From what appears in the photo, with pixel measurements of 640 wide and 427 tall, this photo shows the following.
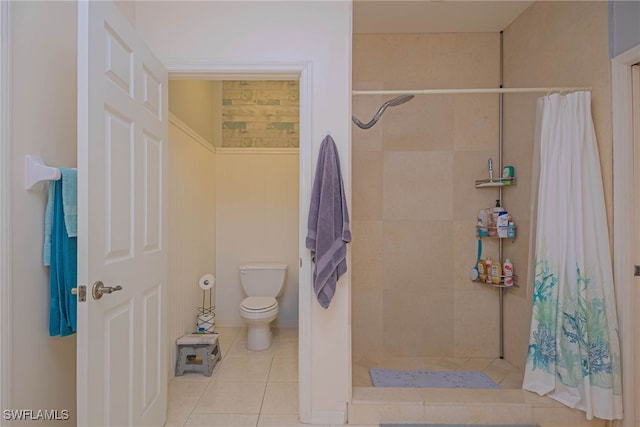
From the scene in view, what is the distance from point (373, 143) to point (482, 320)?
1.64 meters

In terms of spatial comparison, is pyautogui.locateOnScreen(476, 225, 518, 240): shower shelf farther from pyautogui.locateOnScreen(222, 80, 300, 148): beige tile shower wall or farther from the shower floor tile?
pyautogui.locateOnScreen(222, 80, 300, 148): beige tile shower wall

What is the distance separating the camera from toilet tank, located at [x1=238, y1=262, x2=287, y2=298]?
3352 millimetres

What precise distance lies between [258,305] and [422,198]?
5.32 ft

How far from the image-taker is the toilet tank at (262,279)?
3.35 m

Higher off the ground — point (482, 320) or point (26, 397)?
point (26, 397)

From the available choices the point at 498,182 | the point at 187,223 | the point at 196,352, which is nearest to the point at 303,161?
the point at 187,223

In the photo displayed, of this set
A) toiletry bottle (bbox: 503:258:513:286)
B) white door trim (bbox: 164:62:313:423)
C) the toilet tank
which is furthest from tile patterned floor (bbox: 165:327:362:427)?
toiletry bottle (bbox: 503:258:513:286)

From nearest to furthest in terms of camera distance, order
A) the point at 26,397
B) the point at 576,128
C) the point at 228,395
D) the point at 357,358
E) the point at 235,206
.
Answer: the point at 26,397
the point at 576,128
the point at 228,395
the point at 357,358
the point at 235,206

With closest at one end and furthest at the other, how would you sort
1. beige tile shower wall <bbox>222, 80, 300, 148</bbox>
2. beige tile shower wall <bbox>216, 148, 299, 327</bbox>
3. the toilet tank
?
the toilet tank → beige tile shower wall <bbox>216, 148, 299, 327</bbox> → beige tile shower wall <bbox>222, 80, 300, 148</bbox>

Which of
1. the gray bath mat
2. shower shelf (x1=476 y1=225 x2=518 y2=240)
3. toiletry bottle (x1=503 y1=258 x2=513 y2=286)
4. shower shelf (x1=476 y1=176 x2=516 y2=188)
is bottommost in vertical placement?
the gray bath mat

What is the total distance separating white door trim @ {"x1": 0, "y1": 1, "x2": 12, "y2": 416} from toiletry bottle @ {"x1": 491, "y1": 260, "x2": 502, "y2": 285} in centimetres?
272

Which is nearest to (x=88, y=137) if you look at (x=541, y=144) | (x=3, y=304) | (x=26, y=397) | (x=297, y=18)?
(x=3, y=304)

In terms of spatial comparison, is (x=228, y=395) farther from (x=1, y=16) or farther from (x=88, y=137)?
(x=1, y=16)

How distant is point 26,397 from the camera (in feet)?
4.13
